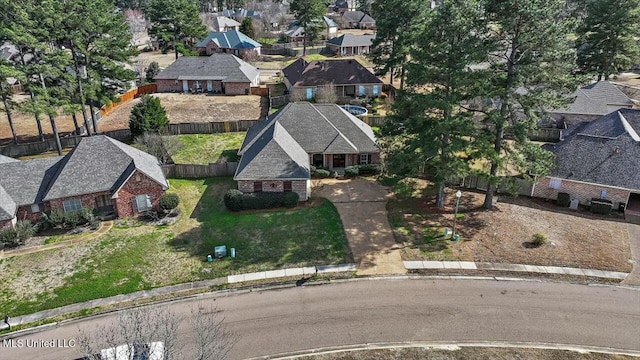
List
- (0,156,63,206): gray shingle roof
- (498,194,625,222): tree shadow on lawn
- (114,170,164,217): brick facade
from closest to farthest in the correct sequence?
(0,156,63,206): gray shingle roof < (498,194,625,222): tree shadow on lawn < (114,170,164,217): brick facade

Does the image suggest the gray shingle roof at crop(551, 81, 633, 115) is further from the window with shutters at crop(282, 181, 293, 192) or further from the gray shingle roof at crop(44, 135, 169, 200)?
the gray shingle roof at crop(44, 135, 169, 200)

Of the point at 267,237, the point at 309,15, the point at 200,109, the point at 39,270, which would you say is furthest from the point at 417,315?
the point at 309,15

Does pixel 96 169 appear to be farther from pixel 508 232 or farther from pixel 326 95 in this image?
pixel 508 232

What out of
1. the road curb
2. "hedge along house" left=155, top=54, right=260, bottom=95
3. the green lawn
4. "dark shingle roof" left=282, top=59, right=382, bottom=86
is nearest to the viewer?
the road curb

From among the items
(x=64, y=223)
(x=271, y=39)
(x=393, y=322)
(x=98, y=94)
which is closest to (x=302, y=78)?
(x=98, y=94)

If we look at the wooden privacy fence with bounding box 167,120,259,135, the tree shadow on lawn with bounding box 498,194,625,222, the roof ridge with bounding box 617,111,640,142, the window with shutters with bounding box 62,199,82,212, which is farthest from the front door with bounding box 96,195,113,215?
the roof ridge with bounding box 617,111,640,142

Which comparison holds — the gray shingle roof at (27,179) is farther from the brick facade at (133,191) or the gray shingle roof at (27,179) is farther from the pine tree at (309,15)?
the pine tree at (309,15)

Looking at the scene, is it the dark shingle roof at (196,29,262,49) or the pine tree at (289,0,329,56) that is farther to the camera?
the dark shingle roof at (196,29,262,49)

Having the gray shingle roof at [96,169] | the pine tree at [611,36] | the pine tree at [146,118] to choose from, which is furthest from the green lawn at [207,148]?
the pine tree at [611,36]
